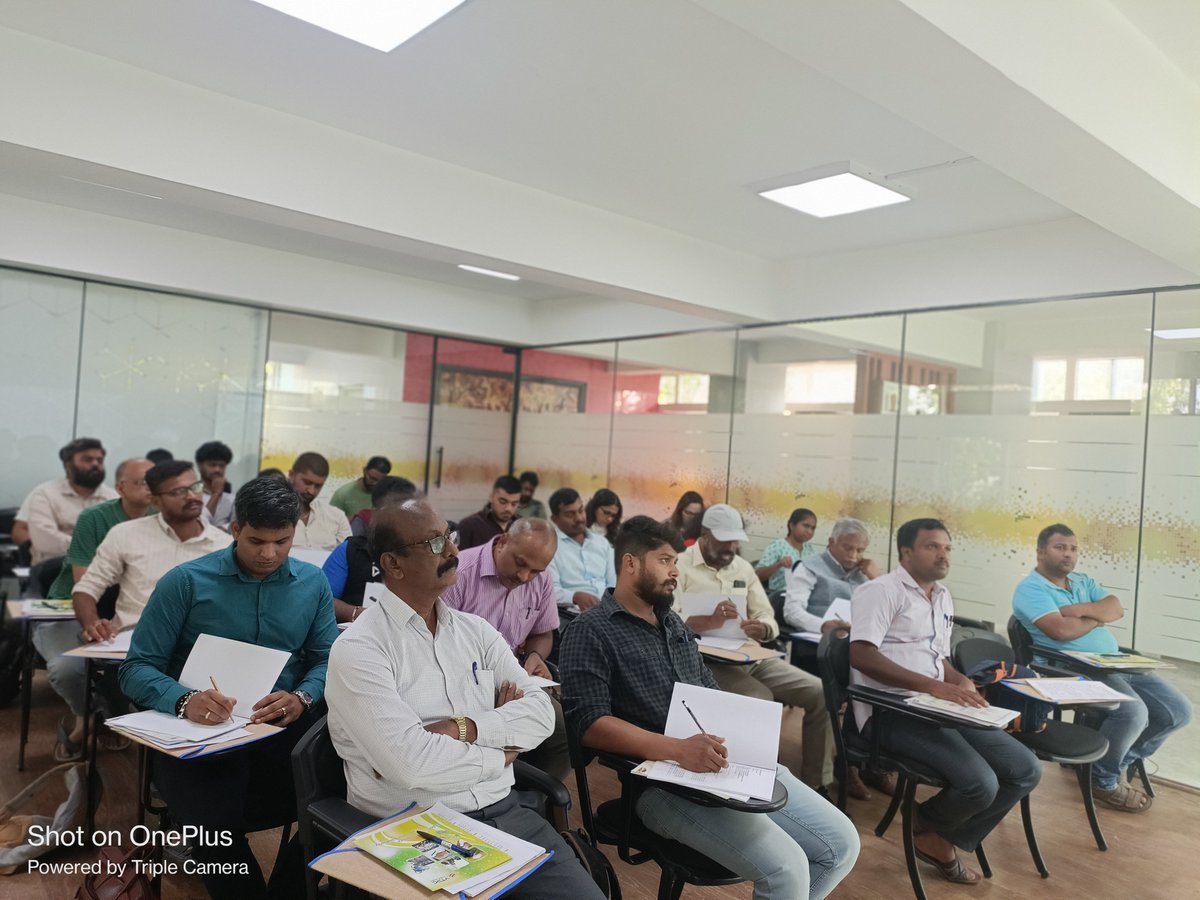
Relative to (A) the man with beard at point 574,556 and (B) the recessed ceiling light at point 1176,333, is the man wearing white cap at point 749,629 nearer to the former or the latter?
(A) the man with beard at point 574,556

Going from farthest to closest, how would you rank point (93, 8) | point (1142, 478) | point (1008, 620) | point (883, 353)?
point (883, 353), point (1008, 620), point (1142, 478), point (93, 8)

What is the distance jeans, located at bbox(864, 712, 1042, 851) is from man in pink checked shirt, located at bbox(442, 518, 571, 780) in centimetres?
129

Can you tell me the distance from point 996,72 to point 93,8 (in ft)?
10.8

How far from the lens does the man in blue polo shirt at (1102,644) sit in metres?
4.39

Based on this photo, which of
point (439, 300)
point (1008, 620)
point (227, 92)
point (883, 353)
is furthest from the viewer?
point (439, 300)

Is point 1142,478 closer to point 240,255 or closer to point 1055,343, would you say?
point 1055,343

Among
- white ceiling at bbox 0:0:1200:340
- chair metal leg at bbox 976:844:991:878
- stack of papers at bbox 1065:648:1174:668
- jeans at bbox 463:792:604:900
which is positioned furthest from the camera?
stack of papers at bbox 1065:648:1174:668

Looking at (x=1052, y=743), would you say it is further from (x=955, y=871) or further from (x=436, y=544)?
(x=436, y=544)

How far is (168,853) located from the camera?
8.86 feet

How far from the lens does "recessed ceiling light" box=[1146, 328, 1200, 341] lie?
4723 mm

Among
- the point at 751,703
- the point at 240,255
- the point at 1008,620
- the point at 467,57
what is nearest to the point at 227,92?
the point at 467,57

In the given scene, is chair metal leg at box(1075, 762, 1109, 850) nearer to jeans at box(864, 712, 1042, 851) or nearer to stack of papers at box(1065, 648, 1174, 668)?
stack of papers at box(1065, 648, 1174, 668)

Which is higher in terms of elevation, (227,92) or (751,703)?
(227,92)

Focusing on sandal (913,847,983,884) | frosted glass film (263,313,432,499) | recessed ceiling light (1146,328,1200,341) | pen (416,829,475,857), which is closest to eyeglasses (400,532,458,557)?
pen (416,829,475,857)
